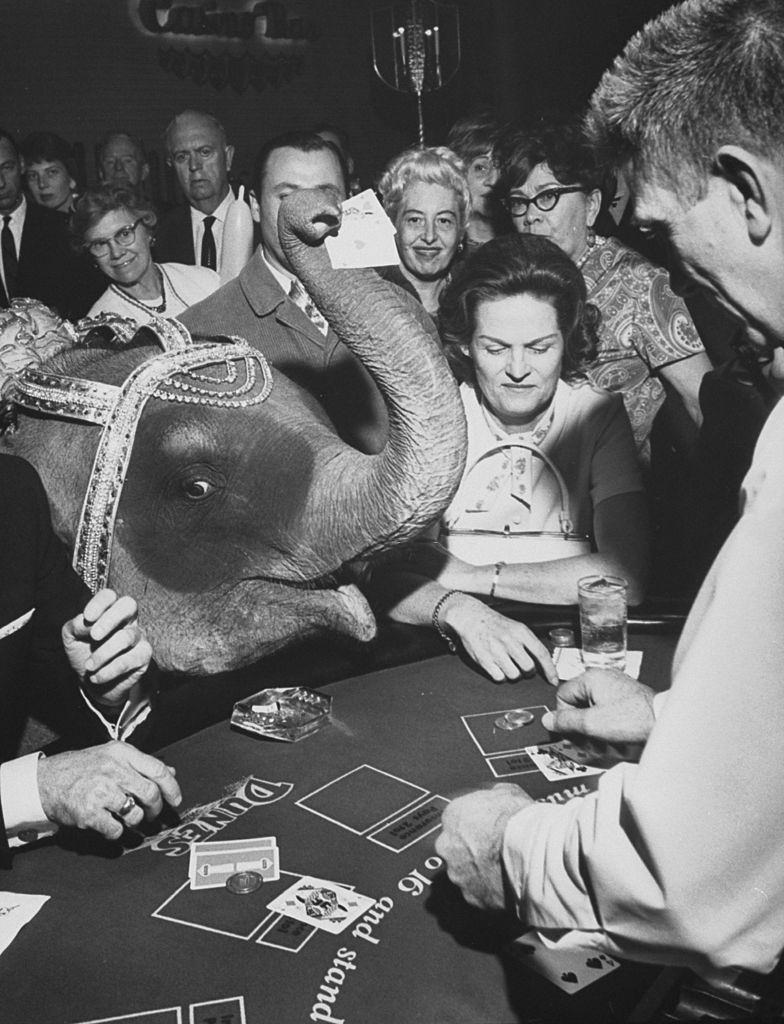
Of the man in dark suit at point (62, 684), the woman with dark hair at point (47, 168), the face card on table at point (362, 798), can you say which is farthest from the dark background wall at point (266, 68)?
the face card on table at point (362, 798)

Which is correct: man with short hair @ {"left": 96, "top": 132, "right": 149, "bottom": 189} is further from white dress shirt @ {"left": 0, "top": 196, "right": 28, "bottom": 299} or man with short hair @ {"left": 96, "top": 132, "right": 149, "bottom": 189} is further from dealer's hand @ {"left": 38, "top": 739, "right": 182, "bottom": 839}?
dealer's hand @ {"left": 38, "top": 739, "right": 182, "bottom": 839}

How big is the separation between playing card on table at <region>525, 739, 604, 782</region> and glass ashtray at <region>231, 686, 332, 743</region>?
0.45 m

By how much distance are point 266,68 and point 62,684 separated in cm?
365

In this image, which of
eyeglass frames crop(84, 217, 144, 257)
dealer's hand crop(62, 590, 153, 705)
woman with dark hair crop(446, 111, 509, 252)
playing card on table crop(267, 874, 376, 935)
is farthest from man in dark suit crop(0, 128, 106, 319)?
playing card on table crop(267, 874, 376, 935)

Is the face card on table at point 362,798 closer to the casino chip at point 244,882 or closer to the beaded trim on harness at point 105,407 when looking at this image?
the casino chip at point 244,882

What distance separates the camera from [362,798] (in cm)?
163

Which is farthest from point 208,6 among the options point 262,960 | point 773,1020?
point 773,1020

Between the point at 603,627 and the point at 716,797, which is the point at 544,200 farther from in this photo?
the point at 716,797

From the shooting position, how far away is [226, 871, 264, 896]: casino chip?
138cm

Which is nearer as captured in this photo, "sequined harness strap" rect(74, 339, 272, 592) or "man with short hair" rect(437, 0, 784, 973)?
"man with short hair" rect(437, 0, 784, 973)

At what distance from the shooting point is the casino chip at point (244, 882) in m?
1.38

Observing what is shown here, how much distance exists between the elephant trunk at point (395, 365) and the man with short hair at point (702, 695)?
641 millimetres

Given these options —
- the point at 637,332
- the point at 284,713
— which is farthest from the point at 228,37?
the point at 284,713

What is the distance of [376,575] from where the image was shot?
2.73 m
